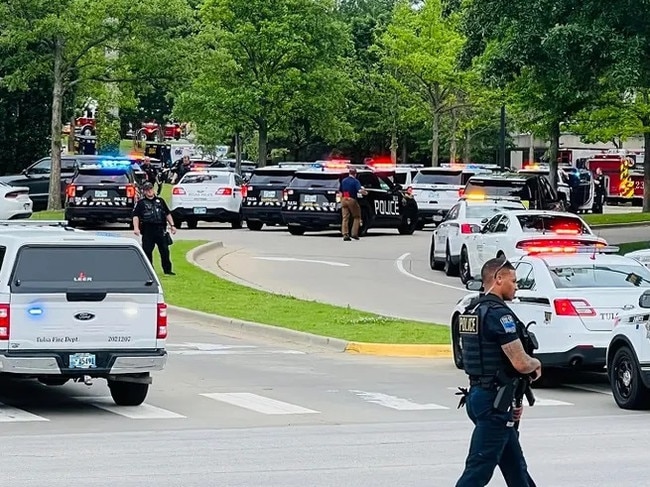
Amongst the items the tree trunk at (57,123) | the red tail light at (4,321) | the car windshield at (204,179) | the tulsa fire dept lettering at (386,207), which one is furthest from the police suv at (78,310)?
the tree trunk at (57,123)

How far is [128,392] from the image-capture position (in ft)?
48.8

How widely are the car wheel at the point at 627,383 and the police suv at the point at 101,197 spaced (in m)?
25.5

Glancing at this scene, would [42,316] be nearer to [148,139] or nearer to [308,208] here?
[308,208]

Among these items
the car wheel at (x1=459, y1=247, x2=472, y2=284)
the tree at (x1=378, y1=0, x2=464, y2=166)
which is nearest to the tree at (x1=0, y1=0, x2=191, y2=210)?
the car wheel at (x1=459, y1=247, x2=472, y2=284)

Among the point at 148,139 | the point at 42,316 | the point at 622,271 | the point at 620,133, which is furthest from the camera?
the point at 148,139

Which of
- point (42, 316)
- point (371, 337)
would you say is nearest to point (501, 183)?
point (371, 337)

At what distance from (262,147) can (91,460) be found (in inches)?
2109

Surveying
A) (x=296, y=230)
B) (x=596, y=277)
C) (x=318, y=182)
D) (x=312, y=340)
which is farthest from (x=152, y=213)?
(x=296, y=230)

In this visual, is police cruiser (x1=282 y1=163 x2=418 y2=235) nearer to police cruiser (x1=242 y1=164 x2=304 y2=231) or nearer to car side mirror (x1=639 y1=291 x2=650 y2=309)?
police cruiser (x1=242 y1=164 x2=304 y2=231)

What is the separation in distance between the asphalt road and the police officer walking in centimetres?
1830

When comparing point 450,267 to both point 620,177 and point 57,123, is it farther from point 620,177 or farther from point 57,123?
point 620,177

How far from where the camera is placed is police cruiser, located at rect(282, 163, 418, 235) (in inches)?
1540

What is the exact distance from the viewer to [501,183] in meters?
36.1

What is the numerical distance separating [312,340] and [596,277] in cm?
527
